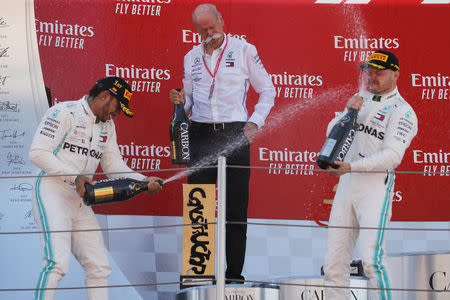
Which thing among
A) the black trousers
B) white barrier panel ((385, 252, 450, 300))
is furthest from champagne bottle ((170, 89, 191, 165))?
white barrier panel ((385, 252, 450, 300))

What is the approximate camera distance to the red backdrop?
14.3 ft

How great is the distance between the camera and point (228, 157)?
3.88 meters

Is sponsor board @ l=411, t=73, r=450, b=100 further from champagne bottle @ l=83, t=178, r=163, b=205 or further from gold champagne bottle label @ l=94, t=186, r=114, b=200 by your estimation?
gold champagne bottle label @ l=94, t=186, r=114, b=200

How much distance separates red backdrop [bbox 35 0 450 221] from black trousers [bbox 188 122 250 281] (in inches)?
19.6

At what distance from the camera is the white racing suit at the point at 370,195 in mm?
3248

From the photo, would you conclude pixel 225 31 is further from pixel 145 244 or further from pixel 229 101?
pixel 145 244

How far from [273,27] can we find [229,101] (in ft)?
2.24

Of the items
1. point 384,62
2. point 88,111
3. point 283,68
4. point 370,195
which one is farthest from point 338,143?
point 283,68

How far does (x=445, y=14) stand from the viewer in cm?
441

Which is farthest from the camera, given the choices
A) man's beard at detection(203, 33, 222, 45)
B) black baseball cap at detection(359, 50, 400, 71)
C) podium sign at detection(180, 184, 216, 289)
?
man's beard at detection(203, 33, 222, 45)

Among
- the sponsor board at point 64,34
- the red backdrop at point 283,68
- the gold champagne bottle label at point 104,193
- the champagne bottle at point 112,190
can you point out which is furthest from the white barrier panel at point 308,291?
the sponsor board at point 64,34

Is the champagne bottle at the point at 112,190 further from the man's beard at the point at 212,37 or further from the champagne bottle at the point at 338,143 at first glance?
the man's beard at the point at 212,37

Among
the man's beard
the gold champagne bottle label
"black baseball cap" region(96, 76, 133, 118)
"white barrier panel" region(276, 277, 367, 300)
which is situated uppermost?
the man's beard

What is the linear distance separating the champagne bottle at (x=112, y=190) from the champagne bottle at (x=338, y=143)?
689 mm
